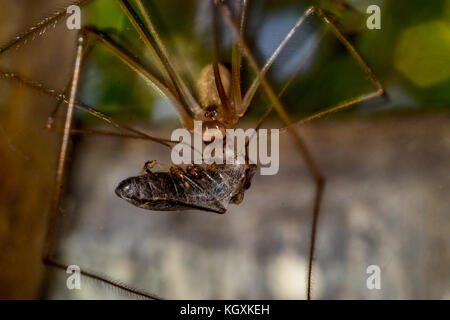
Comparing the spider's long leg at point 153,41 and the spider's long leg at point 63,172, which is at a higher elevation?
the spider's long leg at point 153,41

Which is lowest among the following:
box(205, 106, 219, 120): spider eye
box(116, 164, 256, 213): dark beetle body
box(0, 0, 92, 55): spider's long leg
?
box(116, 164, 256, 213): dark beetle body

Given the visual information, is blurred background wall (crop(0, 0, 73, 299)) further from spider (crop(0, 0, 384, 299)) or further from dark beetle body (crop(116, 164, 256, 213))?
dark beetle body (crop(116, 164, 256, 213))

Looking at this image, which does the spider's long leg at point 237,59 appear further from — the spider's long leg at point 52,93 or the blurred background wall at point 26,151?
the blurred background wall at point 26,151

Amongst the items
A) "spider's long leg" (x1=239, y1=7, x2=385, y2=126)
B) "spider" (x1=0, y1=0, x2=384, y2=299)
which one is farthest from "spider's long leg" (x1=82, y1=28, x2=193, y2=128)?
"spider's long leg" (x1=239, y1=7, x2=385, y2=126)

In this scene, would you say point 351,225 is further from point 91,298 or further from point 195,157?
point 91,298

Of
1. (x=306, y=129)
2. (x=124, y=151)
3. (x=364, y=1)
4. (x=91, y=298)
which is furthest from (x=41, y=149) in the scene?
(x=364, y=1)

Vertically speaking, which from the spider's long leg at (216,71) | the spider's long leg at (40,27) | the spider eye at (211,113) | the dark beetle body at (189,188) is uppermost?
the spider's long leg at (40,27)

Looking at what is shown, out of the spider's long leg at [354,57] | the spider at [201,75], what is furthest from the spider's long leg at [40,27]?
the spider's long leg at [354,57]
